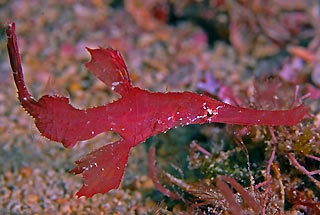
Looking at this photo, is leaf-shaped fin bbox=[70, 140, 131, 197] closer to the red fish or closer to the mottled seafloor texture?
the red fish

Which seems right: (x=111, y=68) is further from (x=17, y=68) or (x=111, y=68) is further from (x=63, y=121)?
(x=17, y=68)

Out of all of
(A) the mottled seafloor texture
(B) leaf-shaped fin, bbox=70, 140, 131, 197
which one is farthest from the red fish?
(A) the mottled seafloor texture

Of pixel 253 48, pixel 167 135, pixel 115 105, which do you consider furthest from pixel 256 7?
pixel 115 105

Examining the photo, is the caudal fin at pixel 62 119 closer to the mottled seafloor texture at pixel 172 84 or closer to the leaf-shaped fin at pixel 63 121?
the leaf-shaped fin at pixel 63 121

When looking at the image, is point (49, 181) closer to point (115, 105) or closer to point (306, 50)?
point (115, 105)

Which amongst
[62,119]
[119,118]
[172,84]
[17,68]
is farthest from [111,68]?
[172,84]

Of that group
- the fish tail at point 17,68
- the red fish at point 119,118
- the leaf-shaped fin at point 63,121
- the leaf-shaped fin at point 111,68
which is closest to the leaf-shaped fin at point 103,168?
the red fish at point 119,118

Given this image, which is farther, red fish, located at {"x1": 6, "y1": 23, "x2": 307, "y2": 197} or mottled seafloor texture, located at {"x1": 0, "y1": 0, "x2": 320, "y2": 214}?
mottled seafloor texture, located at {"x1": 0, "y1": 0, "x2": 320, "y2": 214}
